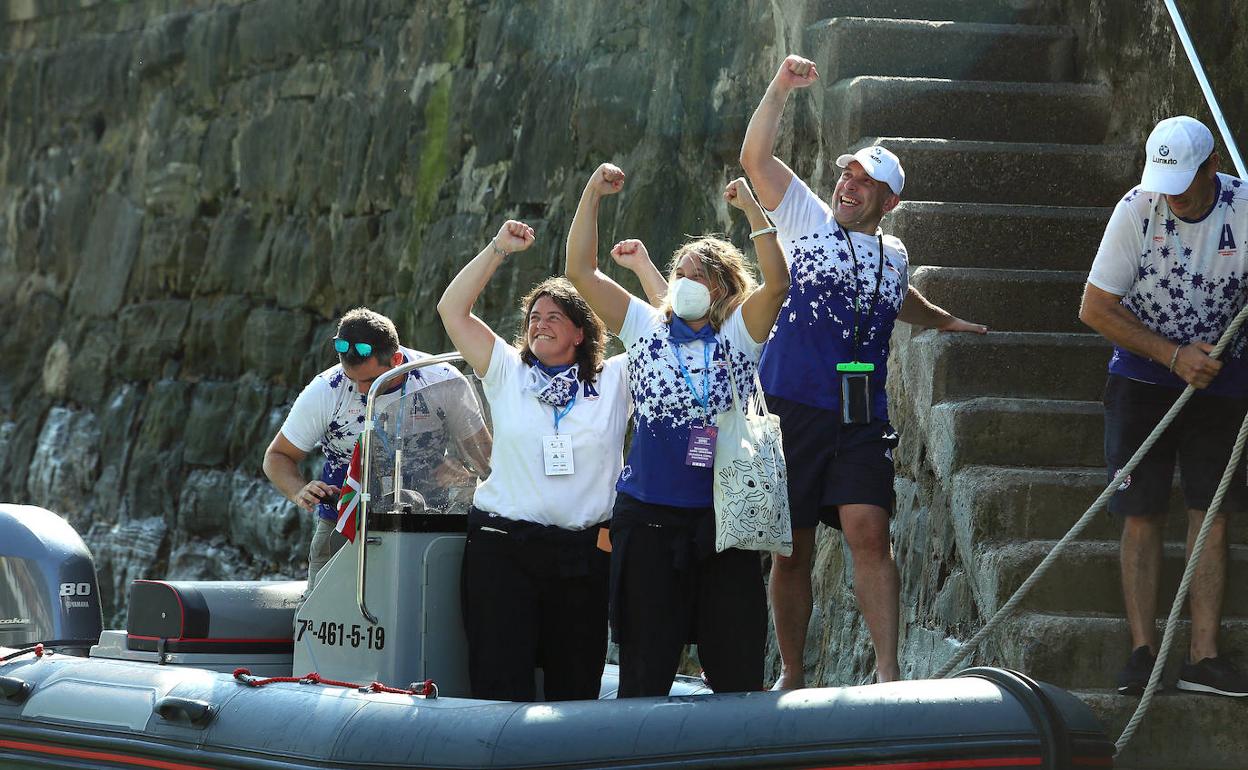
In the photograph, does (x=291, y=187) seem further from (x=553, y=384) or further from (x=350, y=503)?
(x=553, y=384)

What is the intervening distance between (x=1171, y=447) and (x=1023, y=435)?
2.64 ft

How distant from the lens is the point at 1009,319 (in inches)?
261

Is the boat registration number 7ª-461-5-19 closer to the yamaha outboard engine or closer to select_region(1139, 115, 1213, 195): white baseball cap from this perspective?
the yamaha outboard engine

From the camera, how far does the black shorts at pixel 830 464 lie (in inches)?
215

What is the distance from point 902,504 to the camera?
21.5 feet

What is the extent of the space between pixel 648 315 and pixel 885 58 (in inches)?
110

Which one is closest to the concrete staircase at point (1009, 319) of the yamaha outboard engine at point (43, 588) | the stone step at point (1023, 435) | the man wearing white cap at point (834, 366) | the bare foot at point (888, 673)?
the stone step at point (1023, 435)

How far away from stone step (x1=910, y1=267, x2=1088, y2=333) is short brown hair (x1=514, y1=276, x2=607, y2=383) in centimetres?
175

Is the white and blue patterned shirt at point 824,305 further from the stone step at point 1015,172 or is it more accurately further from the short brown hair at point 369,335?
the stone step at point 1015,172

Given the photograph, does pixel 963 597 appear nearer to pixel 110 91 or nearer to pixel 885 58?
pixel 885 58

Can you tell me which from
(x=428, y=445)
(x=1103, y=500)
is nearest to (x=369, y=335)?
(x=428, y=445)

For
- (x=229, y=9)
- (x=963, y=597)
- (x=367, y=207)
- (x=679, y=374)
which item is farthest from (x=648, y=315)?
(x=229, y=9)

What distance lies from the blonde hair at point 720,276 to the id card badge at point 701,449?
314 millimetres

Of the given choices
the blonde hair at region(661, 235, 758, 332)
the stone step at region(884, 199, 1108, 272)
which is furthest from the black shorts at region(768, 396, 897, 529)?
the stone step at region(884, 199, 1108, 272)
